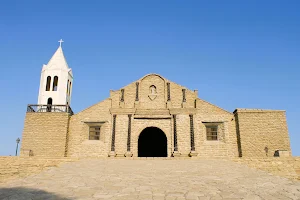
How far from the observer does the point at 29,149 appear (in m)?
19.2

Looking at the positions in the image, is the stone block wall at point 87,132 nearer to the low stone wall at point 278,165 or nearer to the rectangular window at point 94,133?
the rectangular window at point 94,133

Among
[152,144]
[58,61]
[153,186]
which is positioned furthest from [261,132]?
[58,61]

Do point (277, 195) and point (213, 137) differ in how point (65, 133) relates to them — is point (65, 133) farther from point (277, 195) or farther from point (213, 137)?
point (277, 195)

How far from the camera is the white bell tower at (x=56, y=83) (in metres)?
24.2

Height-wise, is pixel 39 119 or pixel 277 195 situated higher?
pixel 39 119

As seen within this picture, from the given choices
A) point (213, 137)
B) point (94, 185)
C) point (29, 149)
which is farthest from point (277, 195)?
point (29, 149)

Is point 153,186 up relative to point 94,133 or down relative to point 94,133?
down

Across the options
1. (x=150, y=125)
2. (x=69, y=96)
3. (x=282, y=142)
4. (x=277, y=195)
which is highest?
(x=69, y=96)

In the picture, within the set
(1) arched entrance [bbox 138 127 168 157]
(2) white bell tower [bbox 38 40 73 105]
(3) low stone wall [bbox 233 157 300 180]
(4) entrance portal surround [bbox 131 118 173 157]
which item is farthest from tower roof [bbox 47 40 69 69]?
(3) low stone wall [bbox 233 157 300 180]

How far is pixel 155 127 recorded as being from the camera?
20.6 metres

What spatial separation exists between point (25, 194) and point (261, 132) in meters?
17.0

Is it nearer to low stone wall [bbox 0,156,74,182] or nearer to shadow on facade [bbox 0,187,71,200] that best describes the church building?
low stone wall [bbox 0,156,74,182]

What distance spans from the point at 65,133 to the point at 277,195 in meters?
16.6

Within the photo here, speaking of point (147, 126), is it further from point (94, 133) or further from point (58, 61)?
point (58, 61)
